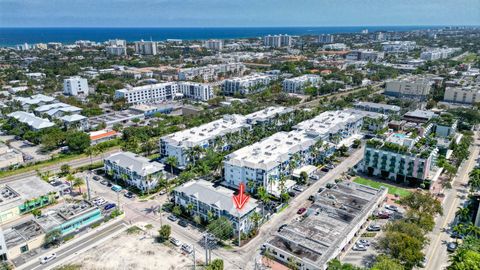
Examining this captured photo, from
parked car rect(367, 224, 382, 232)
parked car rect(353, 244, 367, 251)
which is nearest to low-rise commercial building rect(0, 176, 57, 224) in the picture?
parked car rect(353, 244, 367, 251)

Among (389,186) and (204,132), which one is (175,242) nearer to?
(204,132)

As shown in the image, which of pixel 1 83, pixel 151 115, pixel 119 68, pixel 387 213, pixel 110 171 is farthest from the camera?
pixel 119 68

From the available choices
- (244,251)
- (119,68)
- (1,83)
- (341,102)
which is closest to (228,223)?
(244,251)

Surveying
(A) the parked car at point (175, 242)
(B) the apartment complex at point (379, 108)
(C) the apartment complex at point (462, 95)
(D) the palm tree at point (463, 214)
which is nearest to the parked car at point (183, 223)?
(A) the parked car at point (175, 242)

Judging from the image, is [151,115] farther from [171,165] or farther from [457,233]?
[457,233]

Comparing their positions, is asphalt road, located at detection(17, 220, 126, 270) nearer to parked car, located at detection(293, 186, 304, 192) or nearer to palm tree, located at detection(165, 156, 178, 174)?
palm tree, located at detection(165, 156, 178, 174)

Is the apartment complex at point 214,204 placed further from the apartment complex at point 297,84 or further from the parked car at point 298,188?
the apartment complex at point 297,84

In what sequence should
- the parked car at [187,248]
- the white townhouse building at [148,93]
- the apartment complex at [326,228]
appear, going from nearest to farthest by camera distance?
the apartment complex at [326,228], the parked car at [187,248], the white townhouse building at [148,93]

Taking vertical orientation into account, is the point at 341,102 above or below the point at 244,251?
above
